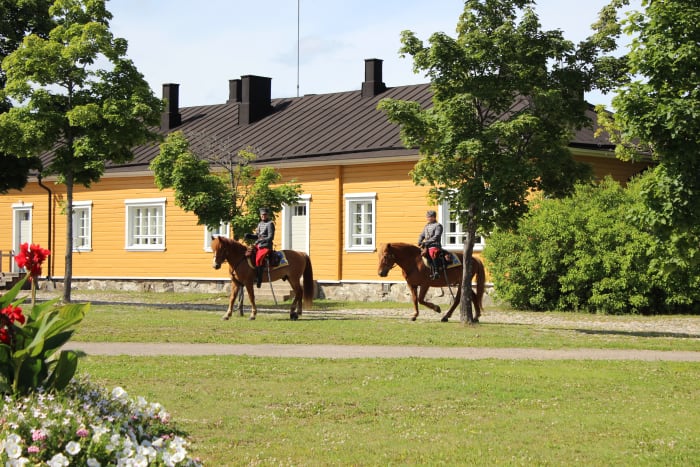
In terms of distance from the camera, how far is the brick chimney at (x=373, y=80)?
36094mm

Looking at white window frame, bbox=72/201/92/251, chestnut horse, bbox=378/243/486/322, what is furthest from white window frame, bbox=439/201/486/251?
white window frame, bbox=72/201/92/251

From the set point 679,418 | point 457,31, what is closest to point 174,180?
point 457,31

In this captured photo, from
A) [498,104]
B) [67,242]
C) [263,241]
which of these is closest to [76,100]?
[67,242]

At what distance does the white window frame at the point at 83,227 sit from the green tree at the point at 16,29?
8.66 m

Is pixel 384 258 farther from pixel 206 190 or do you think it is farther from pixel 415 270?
pixel 206 190

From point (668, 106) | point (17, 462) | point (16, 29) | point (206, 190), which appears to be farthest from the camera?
point (16, 29)

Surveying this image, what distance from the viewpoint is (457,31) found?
2066 centimetres

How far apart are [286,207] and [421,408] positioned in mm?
23546

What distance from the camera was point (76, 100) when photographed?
27.2 m

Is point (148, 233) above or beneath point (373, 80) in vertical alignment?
beneath

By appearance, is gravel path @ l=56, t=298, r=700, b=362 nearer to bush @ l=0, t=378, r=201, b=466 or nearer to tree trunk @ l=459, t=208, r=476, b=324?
tree trunk @ l=459, t=208, r=476, b=324

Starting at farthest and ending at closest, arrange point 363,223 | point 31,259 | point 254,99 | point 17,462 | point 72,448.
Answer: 1. point 254,99
2. point 363,223
3. point 31,259
4. point 72,448
5. point 17,462

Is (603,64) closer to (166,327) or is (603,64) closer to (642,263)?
(642,263)

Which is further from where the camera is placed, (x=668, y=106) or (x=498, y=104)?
(x=498, y=104)
